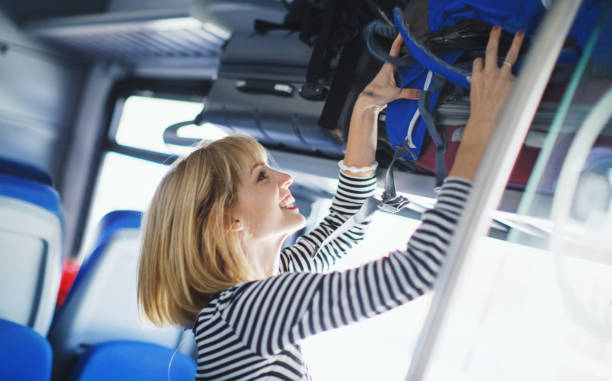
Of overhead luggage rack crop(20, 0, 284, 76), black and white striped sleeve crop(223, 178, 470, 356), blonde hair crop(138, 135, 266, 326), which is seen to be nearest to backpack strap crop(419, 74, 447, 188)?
black and white striped sleeve crop(223, 178, 470, 356)

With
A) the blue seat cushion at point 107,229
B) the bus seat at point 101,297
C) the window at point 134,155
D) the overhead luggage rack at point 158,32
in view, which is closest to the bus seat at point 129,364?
the bus seat at point 101,297

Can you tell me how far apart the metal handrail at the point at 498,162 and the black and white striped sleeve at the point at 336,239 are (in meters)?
0.69

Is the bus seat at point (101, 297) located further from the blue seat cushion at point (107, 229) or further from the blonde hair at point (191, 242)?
the blonde hair at point (191, 242)

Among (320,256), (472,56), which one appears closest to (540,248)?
(472,56)

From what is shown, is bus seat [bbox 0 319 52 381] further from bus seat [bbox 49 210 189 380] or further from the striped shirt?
the striped shirt

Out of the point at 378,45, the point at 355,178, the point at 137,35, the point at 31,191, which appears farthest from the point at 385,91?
the point at 137,35

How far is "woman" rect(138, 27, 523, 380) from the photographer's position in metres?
0.70

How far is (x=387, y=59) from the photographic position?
1.00 m

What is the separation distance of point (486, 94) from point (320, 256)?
80 cm

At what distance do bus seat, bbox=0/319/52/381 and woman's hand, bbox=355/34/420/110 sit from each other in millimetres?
1300

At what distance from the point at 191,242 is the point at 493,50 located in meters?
0.80

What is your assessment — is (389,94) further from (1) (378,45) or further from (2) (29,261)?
(2) (29,261)

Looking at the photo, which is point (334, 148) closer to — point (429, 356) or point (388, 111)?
point (388, 111)

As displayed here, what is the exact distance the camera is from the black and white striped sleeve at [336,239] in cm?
121
